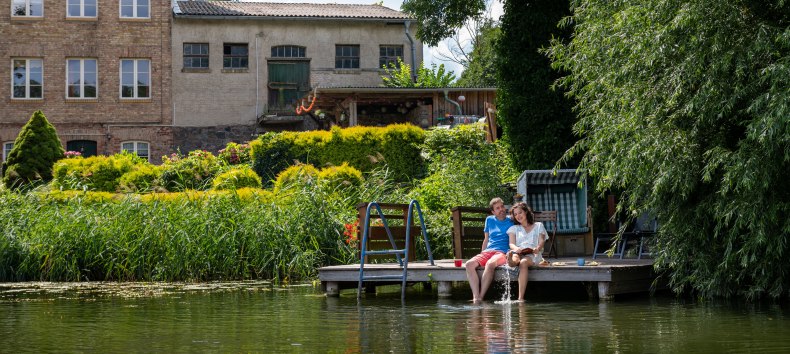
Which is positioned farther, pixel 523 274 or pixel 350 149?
pixel 350 149

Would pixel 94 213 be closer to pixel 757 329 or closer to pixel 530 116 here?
pixel 530 116

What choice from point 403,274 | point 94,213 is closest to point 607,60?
point 403,274

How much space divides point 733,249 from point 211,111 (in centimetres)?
2797

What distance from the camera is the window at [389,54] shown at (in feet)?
130

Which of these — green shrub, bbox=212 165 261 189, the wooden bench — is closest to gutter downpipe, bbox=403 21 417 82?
green shrub, bbox=212 165 261 189

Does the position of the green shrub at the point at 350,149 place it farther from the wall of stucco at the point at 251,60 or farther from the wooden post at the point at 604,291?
the wooden post at the point at 604,291

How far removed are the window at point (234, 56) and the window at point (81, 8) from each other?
4613 mm

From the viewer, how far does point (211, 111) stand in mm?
37500

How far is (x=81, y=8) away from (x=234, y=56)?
541 cm

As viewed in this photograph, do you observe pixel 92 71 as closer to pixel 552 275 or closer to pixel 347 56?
pixel 347 56

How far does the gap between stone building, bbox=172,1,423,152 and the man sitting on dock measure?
24778 mm

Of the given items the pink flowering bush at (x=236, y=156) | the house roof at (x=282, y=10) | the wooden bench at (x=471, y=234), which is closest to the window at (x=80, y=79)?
the house roof at (x=282, y=10)

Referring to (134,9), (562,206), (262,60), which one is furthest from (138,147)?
(562,206)

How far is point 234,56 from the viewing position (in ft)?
125
